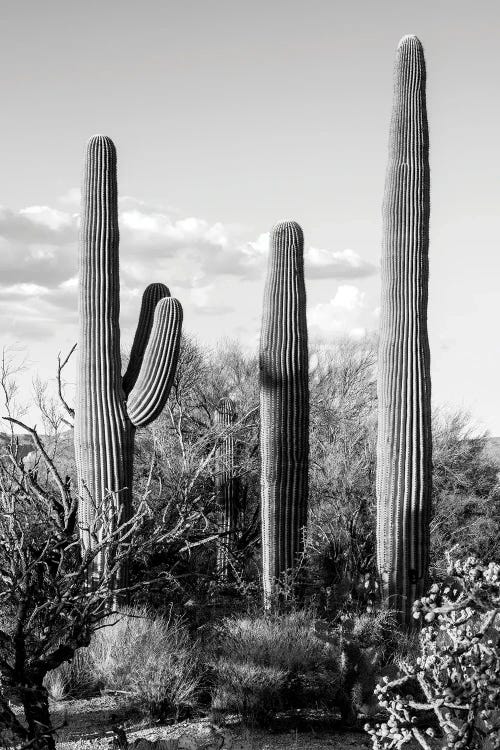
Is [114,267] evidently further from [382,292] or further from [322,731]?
[322,731]

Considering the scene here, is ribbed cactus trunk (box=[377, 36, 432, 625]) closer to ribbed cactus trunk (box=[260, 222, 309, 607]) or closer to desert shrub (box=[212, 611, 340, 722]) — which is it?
ribbed cactus trunk (box=[260, 222, 309, 607])

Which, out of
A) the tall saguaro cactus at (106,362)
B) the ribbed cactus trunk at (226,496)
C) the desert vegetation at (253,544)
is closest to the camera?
the desert vegetation at (253,544)

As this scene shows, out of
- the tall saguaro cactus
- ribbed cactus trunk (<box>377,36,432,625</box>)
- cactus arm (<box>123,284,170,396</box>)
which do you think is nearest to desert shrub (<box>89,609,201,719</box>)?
the tall saguaro cactus

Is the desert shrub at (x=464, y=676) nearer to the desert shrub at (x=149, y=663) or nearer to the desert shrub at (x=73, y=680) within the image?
the desert shrub at (x=149, y=663)

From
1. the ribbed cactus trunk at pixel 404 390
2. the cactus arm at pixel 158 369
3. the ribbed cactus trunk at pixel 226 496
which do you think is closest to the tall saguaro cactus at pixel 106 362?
the cactus arm at pixel 158 369

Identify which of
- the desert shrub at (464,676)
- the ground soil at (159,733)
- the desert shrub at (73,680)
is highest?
the desert shrub at (464,676)

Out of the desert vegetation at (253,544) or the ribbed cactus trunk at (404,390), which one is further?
the ribbed cactus trunk at (404,390)

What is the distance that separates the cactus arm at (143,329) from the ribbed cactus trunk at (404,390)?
11.1 ft

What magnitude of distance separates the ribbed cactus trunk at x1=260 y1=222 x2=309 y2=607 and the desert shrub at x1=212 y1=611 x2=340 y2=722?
2015mm

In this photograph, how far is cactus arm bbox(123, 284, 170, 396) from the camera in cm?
1335

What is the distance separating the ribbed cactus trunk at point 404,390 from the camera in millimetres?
12516

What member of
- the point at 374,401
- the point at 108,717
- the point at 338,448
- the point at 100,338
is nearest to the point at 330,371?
the point at 374,401

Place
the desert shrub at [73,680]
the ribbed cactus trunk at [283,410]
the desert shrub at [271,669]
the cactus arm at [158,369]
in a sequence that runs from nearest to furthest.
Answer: the desert shrub at [271,669] → the desert shrub at [73,680] → the cactus arm at [158,369] → the ribbed cactus trunk at [283,410]

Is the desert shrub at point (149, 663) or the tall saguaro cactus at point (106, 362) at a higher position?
the tall saguaro cactus at point (106, 362)
